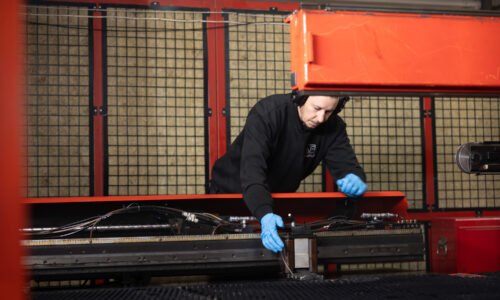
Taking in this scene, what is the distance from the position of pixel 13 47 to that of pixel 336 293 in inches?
42.4

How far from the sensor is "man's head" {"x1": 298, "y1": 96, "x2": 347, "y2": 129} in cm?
248

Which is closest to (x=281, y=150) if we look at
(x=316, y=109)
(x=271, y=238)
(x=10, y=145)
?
(x=316, y=109)

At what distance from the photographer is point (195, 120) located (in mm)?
3502

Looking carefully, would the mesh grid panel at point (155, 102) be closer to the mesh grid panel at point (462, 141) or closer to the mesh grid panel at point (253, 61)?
the mesh grid panel at point (253, 61)

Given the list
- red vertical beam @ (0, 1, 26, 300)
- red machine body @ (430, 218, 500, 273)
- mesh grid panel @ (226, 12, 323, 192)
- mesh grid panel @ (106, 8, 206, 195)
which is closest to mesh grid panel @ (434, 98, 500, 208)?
red machine body @ (430, 218, 500, 273)

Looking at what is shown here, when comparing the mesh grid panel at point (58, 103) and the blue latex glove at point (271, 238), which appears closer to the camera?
the blue latex glove at point (271, 238)

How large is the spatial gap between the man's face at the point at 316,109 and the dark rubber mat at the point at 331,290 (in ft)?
3.38

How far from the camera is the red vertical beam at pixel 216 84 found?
3.51 m

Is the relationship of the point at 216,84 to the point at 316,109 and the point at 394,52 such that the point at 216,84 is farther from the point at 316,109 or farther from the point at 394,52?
the point at 394,52

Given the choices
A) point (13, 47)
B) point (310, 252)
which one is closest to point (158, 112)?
point (310, 252)

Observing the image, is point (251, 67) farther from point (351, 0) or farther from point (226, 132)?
point (351, 0)

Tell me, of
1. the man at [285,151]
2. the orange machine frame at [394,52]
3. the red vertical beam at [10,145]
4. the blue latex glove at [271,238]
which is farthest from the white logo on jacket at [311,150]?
the red vertical beam at [10,145]

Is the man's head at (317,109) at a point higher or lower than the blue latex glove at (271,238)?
higher

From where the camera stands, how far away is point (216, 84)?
3.53m
